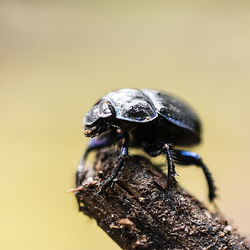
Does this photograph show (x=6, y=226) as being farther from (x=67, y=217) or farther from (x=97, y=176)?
(x=97, y=176)

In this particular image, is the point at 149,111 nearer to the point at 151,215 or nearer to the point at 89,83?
the point at 151,215

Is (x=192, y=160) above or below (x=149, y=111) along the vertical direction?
below

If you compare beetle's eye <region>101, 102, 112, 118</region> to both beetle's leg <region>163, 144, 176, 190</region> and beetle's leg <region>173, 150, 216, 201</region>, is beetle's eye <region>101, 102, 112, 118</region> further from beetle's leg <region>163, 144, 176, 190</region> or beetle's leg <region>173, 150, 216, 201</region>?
beetle's leg <region>173, 150, 216, 201</region>

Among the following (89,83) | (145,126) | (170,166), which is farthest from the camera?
(89,83)

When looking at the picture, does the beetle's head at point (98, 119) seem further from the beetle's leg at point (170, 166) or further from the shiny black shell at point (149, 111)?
the beetle's leg at point (170, 166)

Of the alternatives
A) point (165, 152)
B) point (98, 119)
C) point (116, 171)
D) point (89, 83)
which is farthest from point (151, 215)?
point (89, 83)

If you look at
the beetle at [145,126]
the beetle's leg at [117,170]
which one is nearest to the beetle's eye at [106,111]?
the beetle at [145,126]

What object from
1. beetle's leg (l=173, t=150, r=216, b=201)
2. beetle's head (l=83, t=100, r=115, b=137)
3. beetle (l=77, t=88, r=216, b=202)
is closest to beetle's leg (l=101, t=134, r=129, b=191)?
beetle (l=77, t=88, r=216, b=202)
